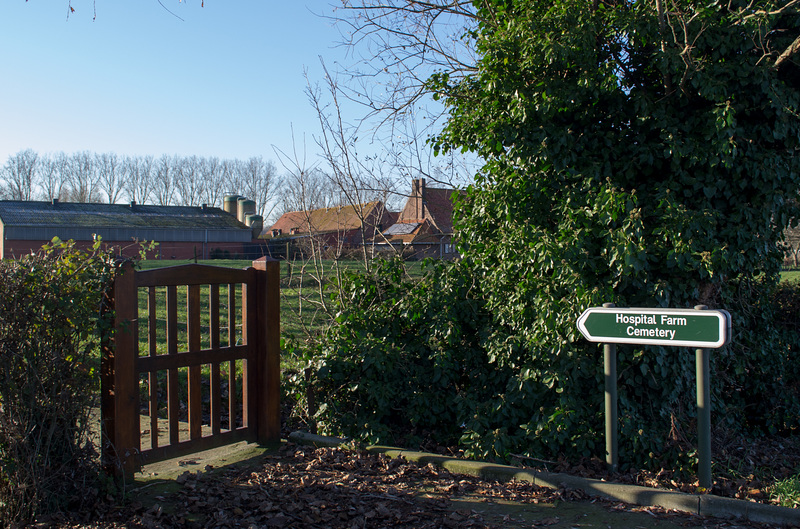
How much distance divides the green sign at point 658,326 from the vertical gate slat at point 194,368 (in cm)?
315

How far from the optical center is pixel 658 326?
450cm

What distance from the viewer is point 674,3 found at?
5.39 m

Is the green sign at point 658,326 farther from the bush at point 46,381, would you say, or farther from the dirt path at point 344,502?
the bush at point 46,381

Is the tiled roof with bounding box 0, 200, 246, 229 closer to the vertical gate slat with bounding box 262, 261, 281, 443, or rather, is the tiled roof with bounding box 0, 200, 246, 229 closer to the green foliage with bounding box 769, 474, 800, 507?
the vertical gate slat with bounding box 262, 261, 281, 443

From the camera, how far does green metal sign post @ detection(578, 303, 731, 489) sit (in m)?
4.29

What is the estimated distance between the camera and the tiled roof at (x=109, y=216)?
4597 cm

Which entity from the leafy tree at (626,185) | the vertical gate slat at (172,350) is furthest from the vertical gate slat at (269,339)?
the leafy tree at (626,185)

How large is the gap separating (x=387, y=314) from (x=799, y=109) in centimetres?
447

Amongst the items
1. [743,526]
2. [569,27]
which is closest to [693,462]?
[743,526]

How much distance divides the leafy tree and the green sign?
480mm

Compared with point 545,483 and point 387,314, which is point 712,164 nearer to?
point 545,483

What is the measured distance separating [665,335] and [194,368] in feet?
12.3

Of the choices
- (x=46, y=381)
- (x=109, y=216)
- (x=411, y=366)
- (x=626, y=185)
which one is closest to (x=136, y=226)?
(x=109, y=216)

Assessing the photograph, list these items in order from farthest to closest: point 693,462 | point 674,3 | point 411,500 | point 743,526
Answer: point 674,3 < point 693,462 < point 411,500 < point 743,526
